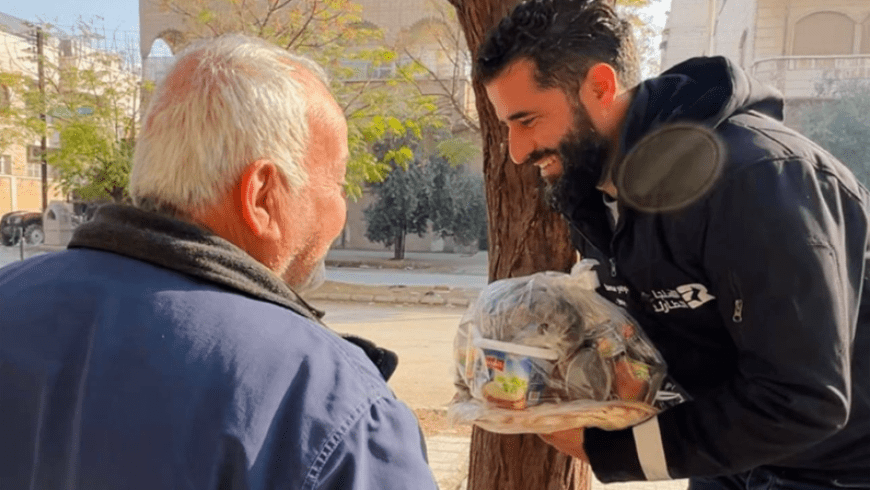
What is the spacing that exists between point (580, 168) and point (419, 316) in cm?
1026

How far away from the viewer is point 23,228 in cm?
2398

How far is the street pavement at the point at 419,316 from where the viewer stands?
17.3 ft

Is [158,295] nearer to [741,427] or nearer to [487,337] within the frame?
[487,337]

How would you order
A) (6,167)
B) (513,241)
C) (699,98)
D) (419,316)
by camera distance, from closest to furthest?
(699,98)
(513,241)
(419,316)
(6,167)

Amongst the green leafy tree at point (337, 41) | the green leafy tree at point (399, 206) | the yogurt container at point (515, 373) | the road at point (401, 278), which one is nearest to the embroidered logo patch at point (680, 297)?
the yogurt container at point (515, 373)

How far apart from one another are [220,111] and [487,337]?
0.86 m

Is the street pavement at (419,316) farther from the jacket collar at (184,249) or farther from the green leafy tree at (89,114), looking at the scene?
the green leafy tree at (89,114)

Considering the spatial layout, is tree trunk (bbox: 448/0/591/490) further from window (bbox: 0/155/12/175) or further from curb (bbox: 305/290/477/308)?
window (bbox: 0/155/12/175)

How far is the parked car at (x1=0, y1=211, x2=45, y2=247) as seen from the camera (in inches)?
963

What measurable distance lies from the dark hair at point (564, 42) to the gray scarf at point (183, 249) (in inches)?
40.6

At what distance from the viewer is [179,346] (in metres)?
0.96

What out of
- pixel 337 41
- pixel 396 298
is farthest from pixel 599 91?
pixel 337 41

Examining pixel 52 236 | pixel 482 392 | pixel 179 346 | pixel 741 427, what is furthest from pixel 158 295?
pixel 52 236

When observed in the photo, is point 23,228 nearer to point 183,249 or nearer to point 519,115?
point 519,115
